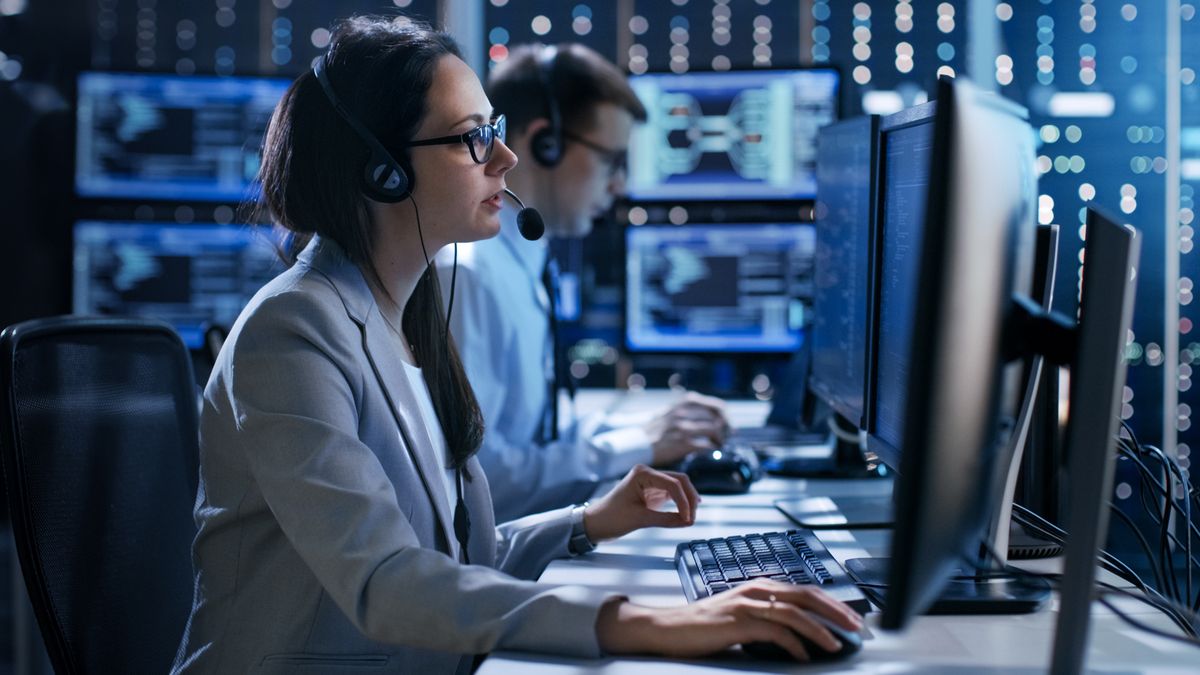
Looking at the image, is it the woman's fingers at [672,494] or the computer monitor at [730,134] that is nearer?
the woman's fingers at [672,494]

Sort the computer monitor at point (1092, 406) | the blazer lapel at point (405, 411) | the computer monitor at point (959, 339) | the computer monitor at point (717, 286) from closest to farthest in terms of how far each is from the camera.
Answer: the computer monitor at point (959, 339)
the computer monitor at point (1092, 406)
the blazer lapel at point (405, 411)
the computer monitor at point (717, 286)

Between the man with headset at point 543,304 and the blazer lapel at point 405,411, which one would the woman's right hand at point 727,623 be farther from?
the man with headset at point 543,304

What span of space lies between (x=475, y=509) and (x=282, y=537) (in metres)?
0.31

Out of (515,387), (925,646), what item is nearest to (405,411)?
(925,646)

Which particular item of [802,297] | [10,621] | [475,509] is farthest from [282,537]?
[10,621]

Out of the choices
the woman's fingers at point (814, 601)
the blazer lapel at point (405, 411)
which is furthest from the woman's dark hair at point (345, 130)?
the woman's fingers at point (814, 601)

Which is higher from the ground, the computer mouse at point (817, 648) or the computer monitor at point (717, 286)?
the computer monitor at point (717, 286)

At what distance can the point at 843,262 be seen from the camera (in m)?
1.55

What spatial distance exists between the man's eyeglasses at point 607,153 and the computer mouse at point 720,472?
696 millimetres

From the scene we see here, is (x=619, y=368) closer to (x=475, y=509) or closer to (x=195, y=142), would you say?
(x=195, y=142)

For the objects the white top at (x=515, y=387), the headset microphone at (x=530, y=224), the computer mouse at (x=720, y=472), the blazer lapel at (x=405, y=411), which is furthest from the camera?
the white top at (x=515, y=387)

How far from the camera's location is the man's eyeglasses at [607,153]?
2158 millimetres

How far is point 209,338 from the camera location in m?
2.09

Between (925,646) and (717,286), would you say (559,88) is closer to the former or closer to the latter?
(717,286)
